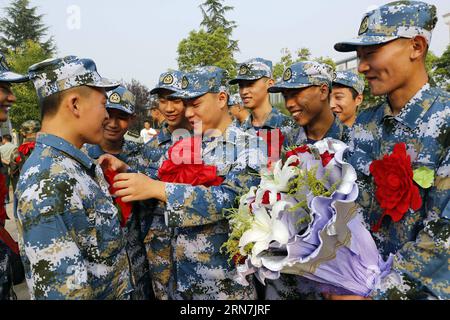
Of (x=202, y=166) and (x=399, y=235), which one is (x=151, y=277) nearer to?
(x=202, y=166)

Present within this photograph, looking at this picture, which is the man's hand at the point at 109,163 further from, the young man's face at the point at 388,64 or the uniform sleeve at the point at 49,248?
the young man's face at the point at 388,64

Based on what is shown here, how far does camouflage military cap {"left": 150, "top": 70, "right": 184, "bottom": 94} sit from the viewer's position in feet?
14.7

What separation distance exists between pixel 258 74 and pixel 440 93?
13.2ft

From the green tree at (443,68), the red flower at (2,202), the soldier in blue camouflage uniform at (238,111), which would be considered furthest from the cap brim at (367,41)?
the green tree at (443,68)

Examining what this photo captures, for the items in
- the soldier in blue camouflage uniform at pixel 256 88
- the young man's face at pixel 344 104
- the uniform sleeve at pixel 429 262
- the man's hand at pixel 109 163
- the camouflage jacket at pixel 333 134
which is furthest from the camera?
the soldier in blue camouflage uniform at pixel 256 88

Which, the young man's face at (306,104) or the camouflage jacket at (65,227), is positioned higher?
the young man's face at (306,104)

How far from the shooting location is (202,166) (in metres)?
2.85

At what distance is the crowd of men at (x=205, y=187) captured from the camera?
1.77 meters

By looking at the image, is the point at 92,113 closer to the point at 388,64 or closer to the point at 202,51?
the point at 388,64

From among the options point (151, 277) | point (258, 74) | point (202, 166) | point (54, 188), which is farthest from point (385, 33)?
point (258, 74)

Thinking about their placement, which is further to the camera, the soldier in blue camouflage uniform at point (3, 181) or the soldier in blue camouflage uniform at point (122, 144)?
the soldier in blue camouflage uniform at point (122, 144)

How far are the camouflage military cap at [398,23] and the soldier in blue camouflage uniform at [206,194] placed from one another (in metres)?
1.10

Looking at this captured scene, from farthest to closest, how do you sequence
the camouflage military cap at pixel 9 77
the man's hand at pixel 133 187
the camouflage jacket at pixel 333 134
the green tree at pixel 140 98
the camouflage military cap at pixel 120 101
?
the green tree at pixel 140 98
the camouflage military cap at pixel 120 101
the camouflage jacket at pixel 333 134
the camouflage military cap at pixel 9 77
the man's hand at pixel 133 187

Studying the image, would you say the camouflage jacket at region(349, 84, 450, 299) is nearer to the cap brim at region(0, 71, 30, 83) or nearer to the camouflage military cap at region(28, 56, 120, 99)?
the camouflage military cap at region(28, 56, 120, 99)
